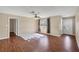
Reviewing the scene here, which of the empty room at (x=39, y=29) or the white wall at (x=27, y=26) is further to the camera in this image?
the white wall at (x=27, y=26)

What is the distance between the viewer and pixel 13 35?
1.79 meters

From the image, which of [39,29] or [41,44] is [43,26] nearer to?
[39,29]

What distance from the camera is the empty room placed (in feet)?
5.63

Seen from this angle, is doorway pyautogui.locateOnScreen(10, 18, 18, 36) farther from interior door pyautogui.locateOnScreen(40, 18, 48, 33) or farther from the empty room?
interior door pyautogui.locateOnScreen(40, 18, 48, 33)

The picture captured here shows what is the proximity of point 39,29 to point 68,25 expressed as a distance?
0.58 meters

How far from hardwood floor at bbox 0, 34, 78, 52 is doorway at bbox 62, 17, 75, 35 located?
10 centimetres

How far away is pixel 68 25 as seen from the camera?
1.81 meters

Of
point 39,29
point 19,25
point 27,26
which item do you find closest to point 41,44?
point 39,29

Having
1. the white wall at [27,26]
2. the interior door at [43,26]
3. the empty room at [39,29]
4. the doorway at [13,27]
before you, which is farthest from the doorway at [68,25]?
the doorway at [13,27]

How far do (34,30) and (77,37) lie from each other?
84 centimetres

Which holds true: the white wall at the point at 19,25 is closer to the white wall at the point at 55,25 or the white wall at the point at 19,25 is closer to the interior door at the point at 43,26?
the interior door at the point at 43,26

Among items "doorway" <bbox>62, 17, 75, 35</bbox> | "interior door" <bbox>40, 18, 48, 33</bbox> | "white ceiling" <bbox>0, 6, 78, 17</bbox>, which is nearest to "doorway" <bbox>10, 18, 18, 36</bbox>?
"white ceiling" <bbox>0, 6, 78, 17</bbox>

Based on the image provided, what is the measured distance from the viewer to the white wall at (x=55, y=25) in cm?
180

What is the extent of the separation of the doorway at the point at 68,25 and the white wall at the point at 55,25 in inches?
3.0
